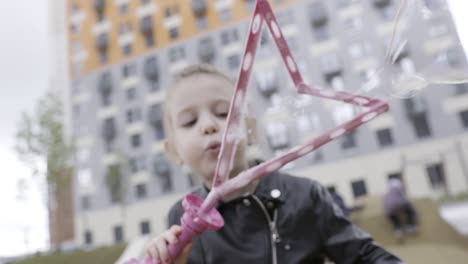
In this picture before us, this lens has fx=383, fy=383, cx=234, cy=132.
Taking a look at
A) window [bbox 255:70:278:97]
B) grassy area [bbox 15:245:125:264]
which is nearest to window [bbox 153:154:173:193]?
grassy area [bbox 15:245:125:264]

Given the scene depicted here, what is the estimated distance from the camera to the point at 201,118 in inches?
8.6

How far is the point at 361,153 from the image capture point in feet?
9.23

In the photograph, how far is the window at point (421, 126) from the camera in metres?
2.68

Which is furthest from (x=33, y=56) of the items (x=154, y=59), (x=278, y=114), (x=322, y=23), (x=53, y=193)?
(x=278, y=114)

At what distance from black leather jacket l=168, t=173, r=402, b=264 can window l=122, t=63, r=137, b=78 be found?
3592 millimetres

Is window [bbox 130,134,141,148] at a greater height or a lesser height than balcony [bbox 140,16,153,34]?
lesser

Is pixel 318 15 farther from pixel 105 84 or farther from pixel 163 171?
pixel 105 84

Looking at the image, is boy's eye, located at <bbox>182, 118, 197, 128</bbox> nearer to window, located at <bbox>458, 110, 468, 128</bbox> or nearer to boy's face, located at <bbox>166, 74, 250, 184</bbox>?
boy's face, located at <bbox>166, 74, 250, 184</bbox>

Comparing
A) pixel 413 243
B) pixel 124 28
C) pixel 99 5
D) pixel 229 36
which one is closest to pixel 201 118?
pixel 413 243

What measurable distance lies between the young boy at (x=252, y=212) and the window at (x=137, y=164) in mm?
3364

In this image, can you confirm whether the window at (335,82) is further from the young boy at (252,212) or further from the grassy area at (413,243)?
the grassy area at (413,243)

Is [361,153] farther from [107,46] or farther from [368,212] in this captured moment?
[107,46]

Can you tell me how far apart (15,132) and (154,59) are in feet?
5.54

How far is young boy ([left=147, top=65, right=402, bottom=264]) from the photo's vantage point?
0.73ft
